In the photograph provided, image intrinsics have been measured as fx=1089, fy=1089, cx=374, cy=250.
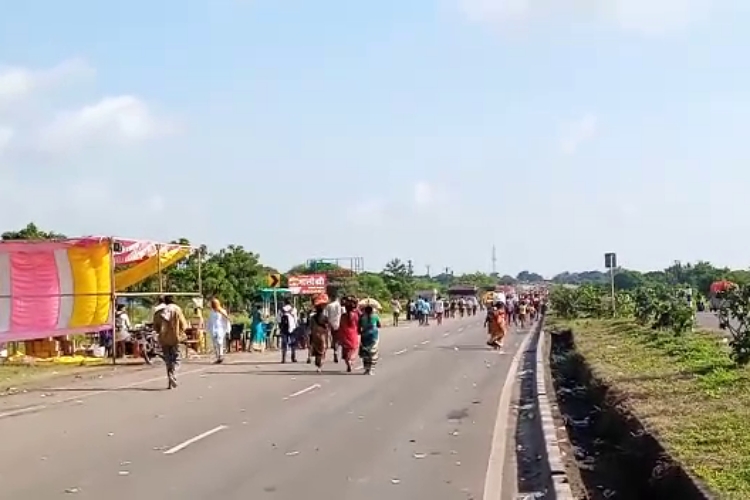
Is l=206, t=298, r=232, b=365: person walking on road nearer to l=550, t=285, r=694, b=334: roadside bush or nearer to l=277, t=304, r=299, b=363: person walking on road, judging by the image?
l=277, t=304, r=299, b=363: person walking on road

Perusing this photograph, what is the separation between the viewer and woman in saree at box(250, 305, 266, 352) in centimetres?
3591

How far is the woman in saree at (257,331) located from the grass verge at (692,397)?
12096 mm

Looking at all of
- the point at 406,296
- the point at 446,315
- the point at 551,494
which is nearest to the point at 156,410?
the point at 551,494

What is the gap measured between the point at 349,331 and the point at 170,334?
17.7ft

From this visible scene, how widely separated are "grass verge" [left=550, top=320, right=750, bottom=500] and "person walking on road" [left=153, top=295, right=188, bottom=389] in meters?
8.20

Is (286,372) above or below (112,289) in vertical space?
below

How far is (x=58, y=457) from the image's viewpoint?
12.4m

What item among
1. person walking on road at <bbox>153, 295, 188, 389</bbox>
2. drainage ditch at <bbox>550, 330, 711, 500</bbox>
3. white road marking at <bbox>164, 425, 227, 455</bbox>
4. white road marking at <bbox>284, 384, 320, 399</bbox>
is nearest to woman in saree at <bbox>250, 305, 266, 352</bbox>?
person walking on road at <bbox>153, 295, 188, 389</bbox>

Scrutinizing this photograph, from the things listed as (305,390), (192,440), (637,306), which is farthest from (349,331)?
(637,306)

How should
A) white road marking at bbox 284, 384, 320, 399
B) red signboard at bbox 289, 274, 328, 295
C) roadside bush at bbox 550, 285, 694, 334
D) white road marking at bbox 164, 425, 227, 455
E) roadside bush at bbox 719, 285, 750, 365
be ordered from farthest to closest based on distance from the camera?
red signboard at bbox 289, 274, 328, 295 < roadside bush at bbox 550, 285, 694, 334 < white road marking at bbox 284, 384, 320, 399 < roadside bush at bbox 719, 285, 750, 365 < white road marking at bbox 164, 425, 227, 455

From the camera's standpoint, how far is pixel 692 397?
14.9 m

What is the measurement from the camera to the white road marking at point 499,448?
10500 millimetres

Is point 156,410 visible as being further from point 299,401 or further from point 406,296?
point 406,296

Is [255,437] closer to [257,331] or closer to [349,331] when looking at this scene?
[349,331]
